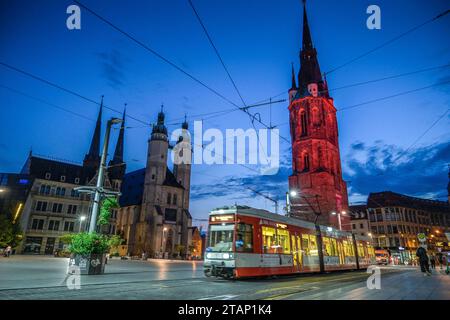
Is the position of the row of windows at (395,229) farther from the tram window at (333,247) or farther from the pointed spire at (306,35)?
the tram window at (333,247)

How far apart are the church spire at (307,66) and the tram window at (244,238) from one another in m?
46.4

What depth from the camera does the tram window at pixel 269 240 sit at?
13.3 m

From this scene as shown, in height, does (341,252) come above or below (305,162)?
below

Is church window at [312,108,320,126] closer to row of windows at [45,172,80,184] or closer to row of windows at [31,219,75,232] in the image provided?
row of windows at [45,172,80,184]

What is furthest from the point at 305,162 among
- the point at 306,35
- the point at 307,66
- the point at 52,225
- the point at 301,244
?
the point at 52,225

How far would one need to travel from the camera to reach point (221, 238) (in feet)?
41.8

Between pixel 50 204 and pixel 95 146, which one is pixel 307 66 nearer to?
pixel 95 146

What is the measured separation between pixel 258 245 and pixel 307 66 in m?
51.8

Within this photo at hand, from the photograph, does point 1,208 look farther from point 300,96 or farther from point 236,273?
point 300,96

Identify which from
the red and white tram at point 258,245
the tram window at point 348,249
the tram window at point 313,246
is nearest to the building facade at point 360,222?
the tram window at point 348,249

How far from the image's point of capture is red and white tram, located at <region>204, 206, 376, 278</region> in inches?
479

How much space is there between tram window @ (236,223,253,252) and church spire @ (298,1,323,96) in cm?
4641

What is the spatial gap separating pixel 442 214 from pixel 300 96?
172 ft
